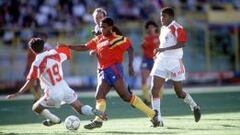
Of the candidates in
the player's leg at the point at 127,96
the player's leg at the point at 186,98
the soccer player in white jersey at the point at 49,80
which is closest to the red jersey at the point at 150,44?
the player's leg at the point at 186,98

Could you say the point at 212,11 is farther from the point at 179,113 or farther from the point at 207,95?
the point at 179,113

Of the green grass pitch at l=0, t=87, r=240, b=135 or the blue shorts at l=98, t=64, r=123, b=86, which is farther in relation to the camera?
the blue shorts at l=98, t=64, r=123, b=86

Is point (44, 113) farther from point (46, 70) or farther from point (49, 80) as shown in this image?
point (46, 70)

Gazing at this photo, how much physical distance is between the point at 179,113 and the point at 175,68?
8.52 feet

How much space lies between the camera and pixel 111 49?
13211mm

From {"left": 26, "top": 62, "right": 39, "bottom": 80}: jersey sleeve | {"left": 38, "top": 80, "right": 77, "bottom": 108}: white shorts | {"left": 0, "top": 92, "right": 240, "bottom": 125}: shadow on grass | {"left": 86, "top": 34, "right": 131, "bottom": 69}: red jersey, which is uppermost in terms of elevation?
{"left": 86, "top": 34, "right": 131, "bottom": 69}: red jersey

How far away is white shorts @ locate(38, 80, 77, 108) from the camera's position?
12.7m

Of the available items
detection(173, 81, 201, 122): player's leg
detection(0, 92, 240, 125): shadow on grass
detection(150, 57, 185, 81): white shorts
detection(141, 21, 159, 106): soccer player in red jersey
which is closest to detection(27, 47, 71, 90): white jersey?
detection(150, 57, 185, 81): white shorts

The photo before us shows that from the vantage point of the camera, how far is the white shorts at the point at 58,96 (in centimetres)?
1273

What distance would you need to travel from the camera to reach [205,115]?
15852 mm

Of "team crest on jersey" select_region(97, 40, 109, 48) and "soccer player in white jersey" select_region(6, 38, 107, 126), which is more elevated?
"team crest on jersey" select_region(97, 40, 109, 48)

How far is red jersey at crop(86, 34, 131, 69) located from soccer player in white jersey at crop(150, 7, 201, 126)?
835mm

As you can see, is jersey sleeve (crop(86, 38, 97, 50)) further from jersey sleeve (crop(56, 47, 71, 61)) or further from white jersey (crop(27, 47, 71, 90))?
white jersey (crop(27, 47, 71, 90))

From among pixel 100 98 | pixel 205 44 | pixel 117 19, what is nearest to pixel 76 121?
pixel 100 98
